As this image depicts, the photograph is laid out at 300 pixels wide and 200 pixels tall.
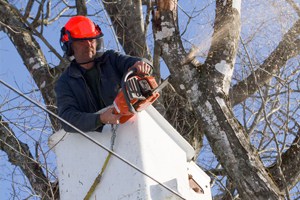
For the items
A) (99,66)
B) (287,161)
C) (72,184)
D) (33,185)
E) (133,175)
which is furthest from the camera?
(33,185)

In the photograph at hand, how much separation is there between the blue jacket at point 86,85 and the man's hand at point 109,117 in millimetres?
357

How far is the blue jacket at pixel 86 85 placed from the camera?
15.1 ft

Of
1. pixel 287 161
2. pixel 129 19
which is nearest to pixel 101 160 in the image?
pixel 287 161

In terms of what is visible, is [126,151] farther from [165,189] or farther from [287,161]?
[287,161]

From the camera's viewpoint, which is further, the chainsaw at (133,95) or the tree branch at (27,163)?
the tree branch at (27,163)

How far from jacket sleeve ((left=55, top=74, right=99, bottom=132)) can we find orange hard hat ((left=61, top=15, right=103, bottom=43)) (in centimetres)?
29

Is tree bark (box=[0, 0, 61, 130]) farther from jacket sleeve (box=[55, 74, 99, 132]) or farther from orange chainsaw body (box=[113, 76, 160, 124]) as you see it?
orange chainsaw body (box=[113, 76, 160, 124])

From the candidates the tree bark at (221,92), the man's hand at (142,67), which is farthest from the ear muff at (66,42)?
the tree bark at (221,92)

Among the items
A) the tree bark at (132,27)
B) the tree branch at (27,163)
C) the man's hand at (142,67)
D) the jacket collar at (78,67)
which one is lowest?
the man's hand at (142,67)

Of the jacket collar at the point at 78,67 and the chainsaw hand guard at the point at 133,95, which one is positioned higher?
the jacket collar at the point at 78,67

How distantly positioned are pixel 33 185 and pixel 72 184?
287 cm

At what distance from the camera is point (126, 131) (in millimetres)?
4164

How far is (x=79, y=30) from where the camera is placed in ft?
15.5

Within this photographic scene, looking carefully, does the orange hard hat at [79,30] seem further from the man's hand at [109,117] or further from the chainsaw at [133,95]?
the man's hand at [109,117]
